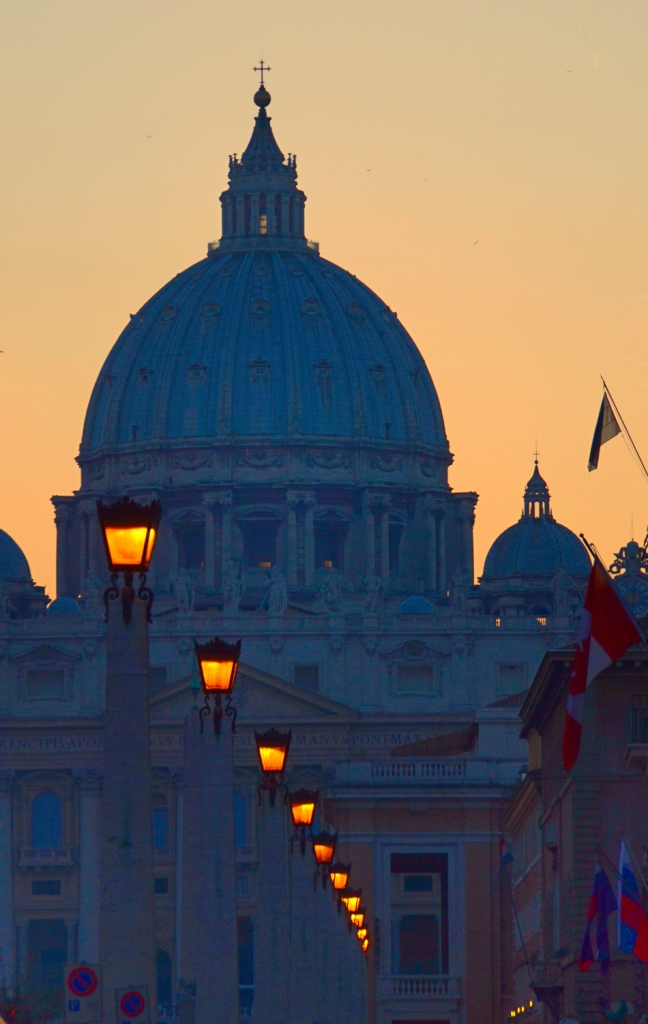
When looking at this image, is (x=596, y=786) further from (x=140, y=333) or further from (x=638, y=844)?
(x=140, y=333)

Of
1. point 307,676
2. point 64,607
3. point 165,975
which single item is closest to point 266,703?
point 307,676

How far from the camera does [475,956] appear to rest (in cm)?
9231

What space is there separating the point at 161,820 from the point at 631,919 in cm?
10612

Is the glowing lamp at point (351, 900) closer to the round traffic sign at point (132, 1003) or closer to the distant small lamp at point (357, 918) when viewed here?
the distant small lamp at point (357, 918)

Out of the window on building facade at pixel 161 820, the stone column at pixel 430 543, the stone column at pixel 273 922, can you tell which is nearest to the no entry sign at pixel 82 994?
the stone column at pixel 273 922

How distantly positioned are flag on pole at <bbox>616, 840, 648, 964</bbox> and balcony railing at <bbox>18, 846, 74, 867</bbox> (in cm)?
10274

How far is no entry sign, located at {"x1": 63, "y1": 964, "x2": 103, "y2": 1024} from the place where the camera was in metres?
25.9

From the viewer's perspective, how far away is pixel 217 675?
1128 inches

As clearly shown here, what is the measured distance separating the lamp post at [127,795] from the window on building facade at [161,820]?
119m

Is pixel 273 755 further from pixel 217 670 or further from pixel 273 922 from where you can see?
pixel 217 670

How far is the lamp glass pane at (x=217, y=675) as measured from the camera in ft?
93.7

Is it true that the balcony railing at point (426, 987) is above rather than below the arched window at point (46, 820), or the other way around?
below

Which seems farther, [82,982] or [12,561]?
[12,561]

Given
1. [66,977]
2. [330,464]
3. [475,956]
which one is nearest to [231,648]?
[66,977]
